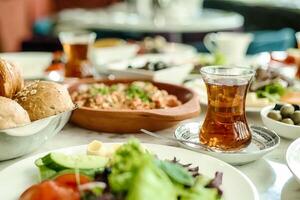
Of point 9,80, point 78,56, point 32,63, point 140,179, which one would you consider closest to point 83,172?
point 140,179

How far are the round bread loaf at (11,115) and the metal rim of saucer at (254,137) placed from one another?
356mm

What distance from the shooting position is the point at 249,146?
4.00 feet

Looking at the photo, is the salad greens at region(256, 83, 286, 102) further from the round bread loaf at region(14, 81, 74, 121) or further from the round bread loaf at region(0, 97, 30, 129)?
the round bread loaf at region(0, 97, 30, 129)

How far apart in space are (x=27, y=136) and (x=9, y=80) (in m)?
0.18

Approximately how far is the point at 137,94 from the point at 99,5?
6089mm

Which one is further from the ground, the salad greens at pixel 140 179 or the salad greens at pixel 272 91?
the salad greens at pixel 140 179

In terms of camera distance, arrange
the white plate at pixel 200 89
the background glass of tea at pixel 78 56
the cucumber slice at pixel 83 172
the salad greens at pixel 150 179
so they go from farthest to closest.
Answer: the background glass of tea at pixel 78 56
the white plate at pixel 200 89
the cucumber slice at pixel 83 172
the salad greens at pixel 150 179

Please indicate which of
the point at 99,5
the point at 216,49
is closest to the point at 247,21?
the point at 99,5

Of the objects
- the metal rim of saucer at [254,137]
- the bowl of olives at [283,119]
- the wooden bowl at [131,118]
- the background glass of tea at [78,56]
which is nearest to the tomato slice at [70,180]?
the metal rim of saucer at [254,137]

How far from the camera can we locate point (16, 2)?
5.62 metres

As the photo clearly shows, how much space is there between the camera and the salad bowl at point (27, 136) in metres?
1.07

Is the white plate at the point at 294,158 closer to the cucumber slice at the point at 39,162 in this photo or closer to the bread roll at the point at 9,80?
the cucumber slice at the point at 39,162

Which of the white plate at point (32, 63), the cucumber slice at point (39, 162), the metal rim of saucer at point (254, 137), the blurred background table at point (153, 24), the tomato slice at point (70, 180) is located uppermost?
the tomato slice at point (70, 180)

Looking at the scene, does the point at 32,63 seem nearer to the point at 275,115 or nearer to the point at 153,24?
the point at 275,115
